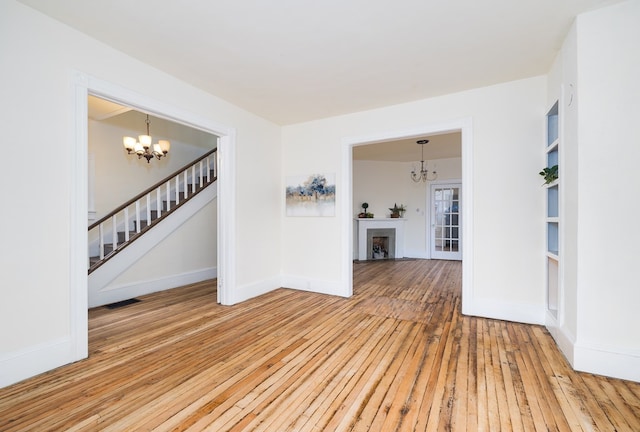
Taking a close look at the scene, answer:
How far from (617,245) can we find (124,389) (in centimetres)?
362

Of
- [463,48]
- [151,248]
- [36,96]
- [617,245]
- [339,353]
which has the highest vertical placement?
[463,48]

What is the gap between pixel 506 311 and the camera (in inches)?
126

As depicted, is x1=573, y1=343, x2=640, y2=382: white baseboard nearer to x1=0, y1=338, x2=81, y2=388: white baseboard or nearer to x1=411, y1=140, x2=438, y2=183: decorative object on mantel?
x1=0, y1=338, x2=81, y2=388: white baseboard

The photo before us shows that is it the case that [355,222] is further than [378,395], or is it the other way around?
[355,222]

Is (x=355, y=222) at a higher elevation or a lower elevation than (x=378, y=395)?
higher

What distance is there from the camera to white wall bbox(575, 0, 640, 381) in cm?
204

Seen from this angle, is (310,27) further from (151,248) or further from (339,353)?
(151,248)

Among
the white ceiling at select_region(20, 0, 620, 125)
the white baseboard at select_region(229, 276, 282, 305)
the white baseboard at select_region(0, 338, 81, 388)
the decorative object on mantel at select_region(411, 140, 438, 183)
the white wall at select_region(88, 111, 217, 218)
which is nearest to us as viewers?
the white baseboard at select_region(0, 338, 81, 388)

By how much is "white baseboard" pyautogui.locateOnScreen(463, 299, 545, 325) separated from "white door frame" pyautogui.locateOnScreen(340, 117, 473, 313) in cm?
8

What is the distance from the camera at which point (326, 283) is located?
4367 millimetres

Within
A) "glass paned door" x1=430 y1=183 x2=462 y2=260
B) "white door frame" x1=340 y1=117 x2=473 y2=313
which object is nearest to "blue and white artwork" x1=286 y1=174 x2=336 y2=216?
"white door frame" x1=340 y1=117 x2=473 y2=313

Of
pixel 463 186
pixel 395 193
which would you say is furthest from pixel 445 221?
pixel 463 186

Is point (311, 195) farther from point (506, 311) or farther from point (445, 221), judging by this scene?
point (445, 221)

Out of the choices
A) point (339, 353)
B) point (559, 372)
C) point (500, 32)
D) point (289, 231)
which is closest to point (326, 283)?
point (289, 231)
